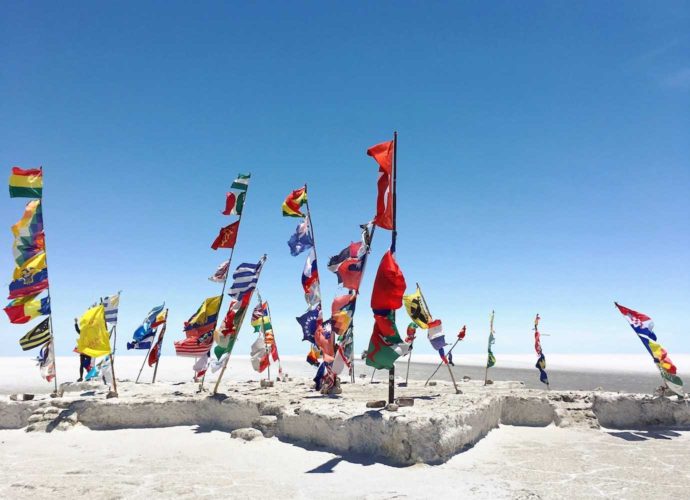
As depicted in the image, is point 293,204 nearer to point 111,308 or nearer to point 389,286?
point 389,286

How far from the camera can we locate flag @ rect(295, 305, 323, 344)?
1722 centimetres

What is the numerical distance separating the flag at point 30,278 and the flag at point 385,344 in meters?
14.5

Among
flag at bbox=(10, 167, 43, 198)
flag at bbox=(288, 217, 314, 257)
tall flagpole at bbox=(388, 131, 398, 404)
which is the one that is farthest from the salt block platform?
flag at bbox=(10, 167, 43, 198)

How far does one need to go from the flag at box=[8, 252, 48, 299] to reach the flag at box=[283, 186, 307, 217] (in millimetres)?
10115

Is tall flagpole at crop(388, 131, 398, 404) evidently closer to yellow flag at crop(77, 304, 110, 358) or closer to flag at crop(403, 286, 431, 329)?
flag at crop(403, 286, 431, 329)

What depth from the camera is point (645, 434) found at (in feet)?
46.2

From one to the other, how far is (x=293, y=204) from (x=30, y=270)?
1087 centimetres

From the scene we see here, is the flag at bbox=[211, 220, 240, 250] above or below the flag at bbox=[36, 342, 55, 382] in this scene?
above

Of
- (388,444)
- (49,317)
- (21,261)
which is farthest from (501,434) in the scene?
(21,261)

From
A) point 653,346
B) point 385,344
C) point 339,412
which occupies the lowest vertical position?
point 339,412

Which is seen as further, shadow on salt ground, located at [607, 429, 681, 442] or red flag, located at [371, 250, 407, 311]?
shadow on salt ground, located at [607, 429, 681, 442]

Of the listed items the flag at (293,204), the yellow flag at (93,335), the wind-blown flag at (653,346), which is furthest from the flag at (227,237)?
the wind-blown flag at (653,346)

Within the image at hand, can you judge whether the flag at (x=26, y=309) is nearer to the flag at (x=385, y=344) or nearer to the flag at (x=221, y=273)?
the flag at (x=221, y=273)

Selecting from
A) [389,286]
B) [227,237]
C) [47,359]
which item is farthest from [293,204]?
[47,359]
